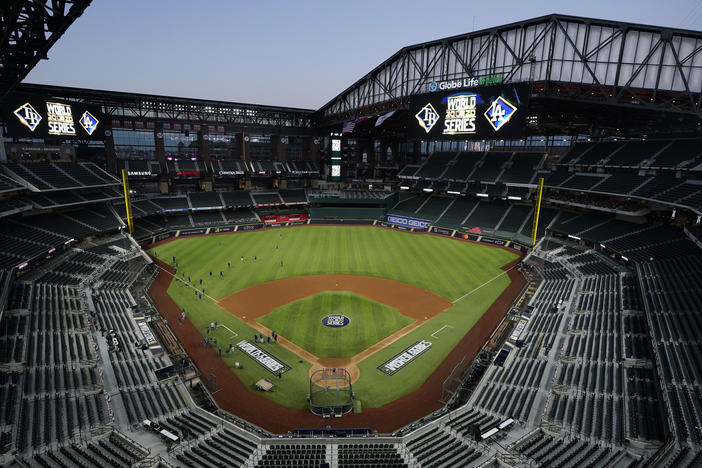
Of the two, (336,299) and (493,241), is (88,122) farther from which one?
(493,241)

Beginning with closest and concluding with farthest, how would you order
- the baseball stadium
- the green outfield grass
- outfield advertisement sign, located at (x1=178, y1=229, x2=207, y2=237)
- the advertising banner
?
the baseball stadium, the green outfield grass, outfield advertisement sign, located at (x1=178, y1=229, x2=207, y2=237), the advertising banner

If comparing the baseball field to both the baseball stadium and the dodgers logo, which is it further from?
the baseball stadium

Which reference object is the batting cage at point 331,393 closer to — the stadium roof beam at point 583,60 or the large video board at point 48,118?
the stadium roof beam at point 583,60

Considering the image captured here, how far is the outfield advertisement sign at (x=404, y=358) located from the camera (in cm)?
2286

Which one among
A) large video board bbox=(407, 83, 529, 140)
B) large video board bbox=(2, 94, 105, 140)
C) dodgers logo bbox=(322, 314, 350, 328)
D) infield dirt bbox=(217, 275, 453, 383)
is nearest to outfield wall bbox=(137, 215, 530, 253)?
large video board bbox=(407, 83, 529, 140)

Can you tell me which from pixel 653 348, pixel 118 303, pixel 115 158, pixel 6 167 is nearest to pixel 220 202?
pixel 115 158

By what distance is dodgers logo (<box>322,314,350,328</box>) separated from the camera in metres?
28.2

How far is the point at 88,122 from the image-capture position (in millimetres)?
51156

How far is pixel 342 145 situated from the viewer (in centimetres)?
7456

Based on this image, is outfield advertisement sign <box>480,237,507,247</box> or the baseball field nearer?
the baseball field

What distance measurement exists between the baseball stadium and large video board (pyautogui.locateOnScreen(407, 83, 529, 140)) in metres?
0.28

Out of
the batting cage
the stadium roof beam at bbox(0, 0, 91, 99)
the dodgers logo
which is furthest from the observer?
the dodgers logo

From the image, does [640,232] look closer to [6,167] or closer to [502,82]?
[502,82]

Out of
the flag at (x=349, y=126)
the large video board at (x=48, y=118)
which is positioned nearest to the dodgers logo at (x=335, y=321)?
the flag at (x=349, y=126)
